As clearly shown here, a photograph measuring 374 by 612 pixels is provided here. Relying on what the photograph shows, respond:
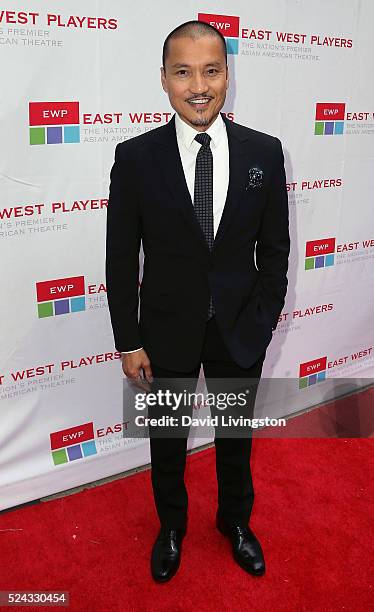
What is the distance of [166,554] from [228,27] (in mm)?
2348

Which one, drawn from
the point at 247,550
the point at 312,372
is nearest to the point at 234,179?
the point at 247,550

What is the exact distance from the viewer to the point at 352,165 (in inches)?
136

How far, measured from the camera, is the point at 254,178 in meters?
1.97

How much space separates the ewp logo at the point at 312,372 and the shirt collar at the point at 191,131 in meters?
2.01

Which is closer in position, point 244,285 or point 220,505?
point 244,285

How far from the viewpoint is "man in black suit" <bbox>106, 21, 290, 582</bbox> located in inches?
73.7

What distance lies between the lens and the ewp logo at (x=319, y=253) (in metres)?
3.42

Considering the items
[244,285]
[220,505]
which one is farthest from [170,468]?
[244,285]

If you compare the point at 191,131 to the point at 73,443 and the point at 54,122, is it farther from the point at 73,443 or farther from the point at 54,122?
the point at 73,443

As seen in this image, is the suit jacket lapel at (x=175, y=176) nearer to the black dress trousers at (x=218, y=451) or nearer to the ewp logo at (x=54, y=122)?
the black dress trousers at (x=218, y=451)

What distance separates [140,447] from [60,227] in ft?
4.11

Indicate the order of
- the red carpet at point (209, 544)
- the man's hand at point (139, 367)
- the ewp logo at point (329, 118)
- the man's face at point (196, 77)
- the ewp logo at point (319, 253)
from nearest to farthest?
1. the man's face at point (196, 77)
2. the man's hand at point (139, 367)
3. the red carpet at point (209, 544)
4. the ewp logo at point (329, 118)
5. the ewp logo at point (319, 253)

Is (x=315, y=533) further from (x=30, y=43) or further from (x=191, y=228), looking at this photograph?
(x=30, y=43)

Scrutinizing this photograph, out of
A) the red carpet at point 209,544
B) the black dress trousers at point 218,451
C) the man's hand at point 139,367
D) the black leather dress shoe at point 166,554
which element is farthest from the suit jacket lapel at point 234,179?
the red carpet at point 209,544
